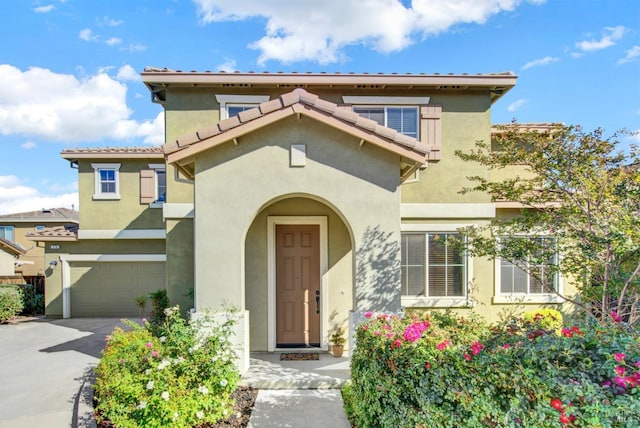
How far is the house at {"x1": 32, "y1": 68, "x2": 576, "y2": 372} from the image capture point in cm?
664

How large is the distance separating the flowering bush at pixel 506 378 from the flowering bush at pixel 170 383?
89.6 inches

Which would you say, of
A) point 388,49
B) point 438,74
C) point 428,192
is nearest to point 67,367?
point 428,192

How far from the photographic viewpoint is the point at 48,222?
24688mm

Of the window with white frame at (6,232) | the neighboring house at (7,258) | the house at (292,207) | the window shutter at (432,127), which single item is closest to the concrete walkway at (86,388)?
the house at (292,207)

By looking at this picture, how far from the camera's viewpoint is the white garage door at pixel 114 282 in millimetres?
14703

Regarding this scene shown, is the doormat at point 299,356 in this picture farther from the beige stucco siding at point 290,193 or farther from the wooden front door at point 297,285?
the beige stucco siding at point 290,193

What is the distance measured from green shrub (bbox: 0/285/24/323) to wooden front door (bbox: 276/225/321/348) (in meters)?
13.8

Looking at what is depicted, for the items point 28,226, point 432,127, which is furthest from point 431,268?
point 28,226

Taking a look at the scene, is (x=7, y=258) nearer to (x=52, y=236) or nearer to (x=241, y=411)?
(x=52, y=236)

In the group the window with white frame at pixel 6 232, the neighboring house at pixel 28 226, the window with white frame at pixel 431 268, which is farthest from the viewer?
the window with white frame at pixel 6 232

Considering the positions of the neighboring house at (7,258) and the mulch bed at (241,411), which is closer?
the mulch bed at (241,411)

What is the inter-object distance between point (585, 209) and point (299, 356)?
6.79 meters

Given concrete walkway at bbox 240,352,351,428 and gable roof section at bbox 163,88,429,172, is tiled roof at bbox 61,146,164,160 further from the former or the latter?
concrete walkway at bbox 240,352,351,428

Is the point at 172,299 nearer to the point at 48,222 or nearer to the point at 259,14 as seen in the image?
the point at 259,14
